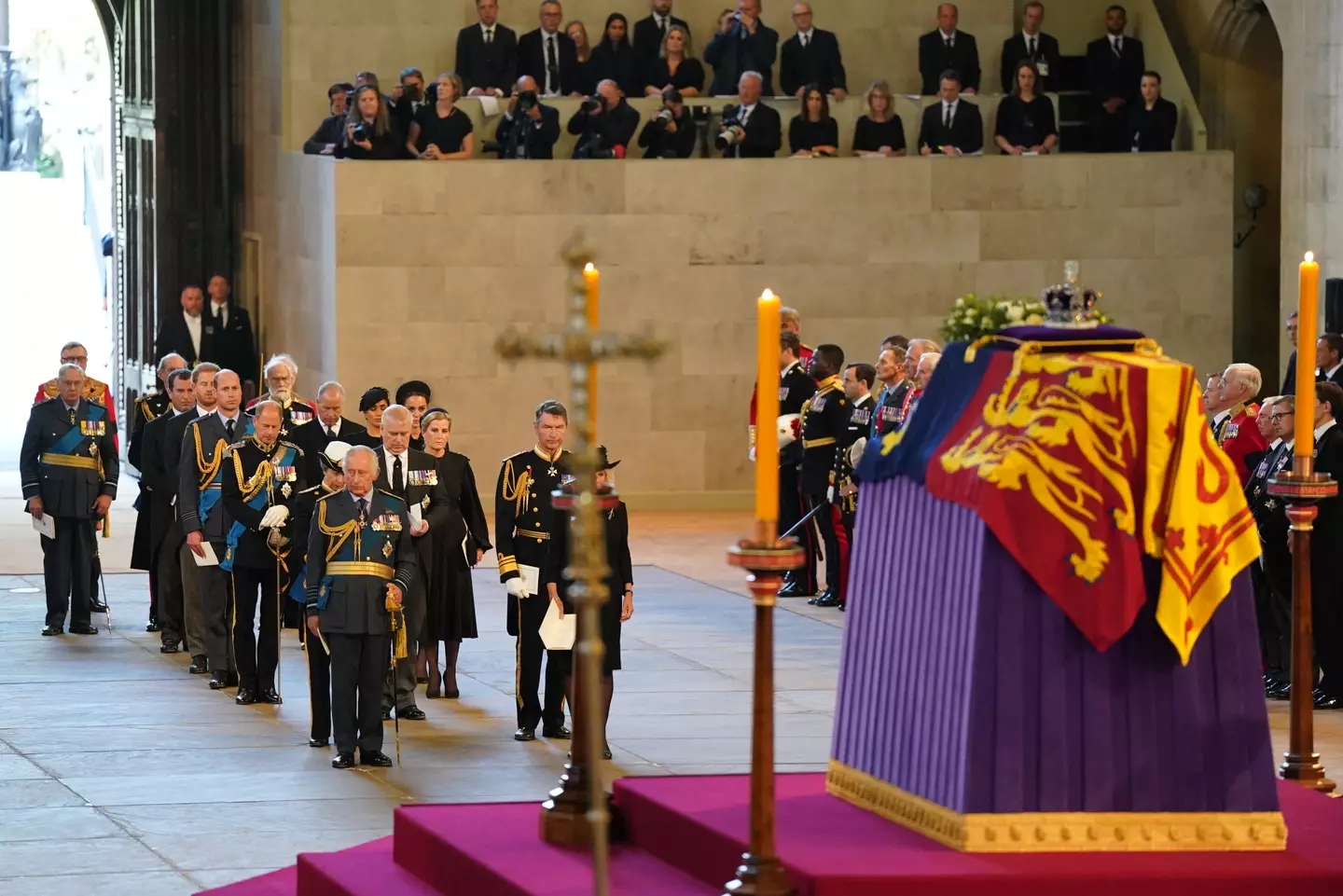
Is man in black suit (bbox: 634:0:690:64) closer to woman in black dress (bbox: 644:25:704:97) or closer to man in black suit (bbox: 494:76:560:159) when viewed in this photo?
woman in black dress (bbox: 644:25:704:97)

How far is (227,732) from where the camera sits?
11.8m

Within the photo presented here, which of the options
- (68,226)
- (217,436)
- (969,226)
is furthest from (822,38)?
(68,226)

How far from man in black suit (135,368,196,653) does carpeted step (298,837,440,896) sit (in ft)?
19.2

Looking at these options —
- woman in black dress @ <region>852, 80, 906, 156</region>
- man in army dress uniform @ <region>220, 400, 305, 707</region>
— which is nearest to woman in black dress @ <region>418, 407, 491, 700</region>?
man in army dress uniform @ <region>220, 400, 305, 707</region>

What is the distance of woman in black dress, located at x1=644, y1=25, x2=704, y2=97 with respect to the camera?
68.1 feet

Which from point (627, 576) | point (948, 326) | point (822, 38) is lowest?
point (627, 576)

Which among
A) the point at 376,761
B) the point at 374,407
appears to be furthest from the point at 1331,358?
the point at 376,761

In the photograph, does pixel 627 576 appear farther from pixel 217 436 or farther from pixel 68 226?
pixel 68 226

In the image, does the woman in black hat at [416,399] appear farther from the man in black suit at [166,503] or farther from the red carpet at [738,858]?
the red carpet at [738,858]

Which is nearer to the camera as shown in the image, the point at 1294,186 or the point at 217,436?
the point at 217,436

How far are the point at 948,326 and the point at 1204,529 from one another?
3.40ft

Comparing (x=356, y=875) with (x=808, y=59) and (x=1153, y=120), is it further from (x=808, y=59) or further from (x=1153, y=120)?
(x=1153, y=120)

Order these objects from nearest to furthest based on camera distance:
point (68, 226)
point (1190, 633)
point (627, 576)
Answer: point (1190, 633) < point (627, 576) < point (68, 226)

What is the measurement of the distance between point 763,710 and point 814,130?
14.3 meters
